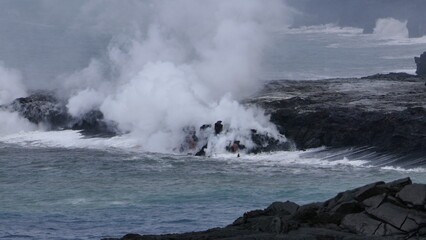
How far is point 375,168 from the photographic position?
55.8 metres

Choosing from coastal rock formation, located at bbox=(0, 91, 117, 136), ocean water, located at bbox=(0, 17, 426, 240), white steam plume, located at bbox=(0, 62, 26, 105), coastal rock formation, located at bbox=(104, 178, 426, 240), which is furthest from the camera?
white steam plume, located at bbox=(0, 62, 26, 105)

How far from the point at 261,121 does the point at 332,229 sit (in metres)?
32.4

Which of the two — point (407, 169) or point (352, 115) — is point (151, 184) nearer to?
point (407, 169)

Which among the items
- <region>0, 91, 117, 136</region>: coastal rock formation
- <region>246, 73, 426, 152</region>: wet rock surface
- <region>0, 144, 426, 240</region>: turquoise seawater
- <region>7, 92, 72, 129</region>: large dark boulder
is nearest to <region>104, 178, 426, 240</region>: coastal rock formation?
<region>0, 144, 426, 240</region>: turquoise seawater

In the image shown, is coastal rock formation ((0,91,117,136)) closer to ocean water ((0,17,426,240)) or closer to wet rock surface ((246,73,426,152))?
ocean water ((0,17,426,240))

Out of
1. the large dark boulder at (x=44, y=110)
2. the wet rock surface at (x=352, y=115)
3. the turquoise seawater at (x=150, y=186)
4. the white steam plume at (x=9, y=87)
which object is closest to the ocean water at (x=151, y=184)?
the turquoise seawater at (x=150, y=186)

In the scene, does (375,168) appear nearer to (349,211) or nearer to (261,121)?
(261,121)

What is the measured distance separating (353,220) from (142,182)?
22172 millimetres

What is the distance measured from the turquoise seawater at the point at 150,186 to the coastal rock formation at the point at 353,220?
8.45 m

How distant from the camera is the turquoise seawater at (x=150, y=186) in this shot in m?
44.4

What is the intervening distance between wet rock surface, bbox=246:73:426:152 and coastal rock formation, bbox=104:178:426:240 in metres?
24.4

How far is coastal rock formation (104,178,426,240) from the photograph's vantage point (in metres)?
32.7

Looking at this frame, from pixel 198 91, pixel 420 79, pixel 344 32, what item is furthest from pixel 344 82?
pixel 344 32

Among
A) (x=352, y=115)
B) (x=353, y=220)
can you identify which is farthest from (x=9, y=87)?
(x=353, y=220)
